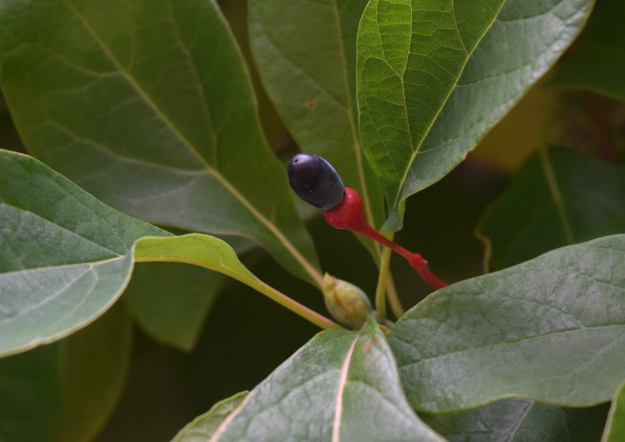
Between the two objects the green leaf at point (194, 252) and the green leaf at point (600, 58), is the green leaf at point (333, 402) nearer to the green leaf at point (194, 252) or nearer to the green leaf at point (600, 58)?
the green leaf at point (194, 252)

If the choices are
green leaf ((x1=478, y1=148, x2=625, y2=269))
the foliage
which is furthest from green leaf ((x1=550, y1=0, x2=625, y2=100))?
green leaf ((x1=478, y1=148, x2=625, y2=269))

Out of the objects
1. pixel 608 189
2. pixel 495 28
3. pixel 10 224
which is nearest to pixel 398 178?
pixel 495 28

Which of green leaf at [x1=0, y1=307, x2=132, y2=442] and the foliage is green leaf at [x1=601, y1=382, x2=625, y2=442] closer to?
the foliage

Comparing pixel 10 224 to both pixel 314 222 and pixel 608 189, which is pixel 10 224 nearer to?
pixel 314 222

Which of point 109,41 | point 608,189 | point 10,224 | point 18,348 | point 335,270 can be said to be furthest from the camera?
point 335,270

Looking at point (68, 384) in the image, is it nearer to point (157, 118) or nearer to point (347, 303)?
point (157, 118)

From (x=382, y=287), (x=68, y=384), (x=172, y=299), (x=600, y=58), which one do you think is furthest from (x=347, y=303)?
(x=68, y=384)

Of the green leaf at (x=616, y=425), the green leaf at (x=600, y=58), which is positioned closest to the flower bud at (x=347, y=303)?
the green leaf at (x=616, y=425)
